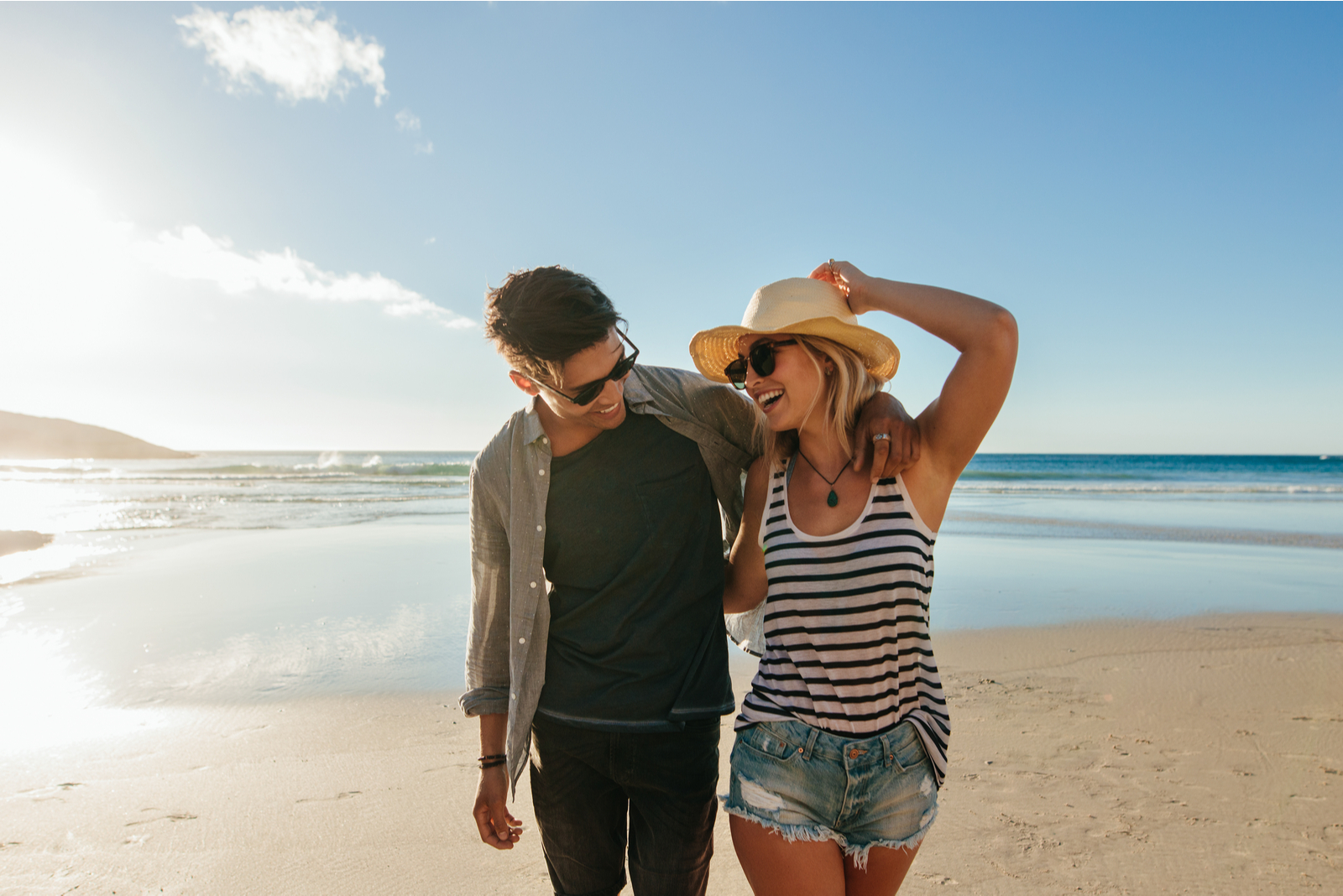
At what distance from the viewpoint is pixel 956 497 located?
22.9 m

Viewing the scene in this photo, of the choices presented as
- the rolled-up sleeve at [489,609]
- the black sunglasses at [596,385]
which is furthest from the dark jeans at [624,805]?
the black sunglasses at [596,385]

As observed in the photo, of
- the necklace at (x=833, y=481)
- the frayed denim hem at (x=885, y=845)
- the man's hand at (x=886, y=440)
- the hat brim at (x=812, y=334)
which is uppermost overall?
the hat brim at (x=812, y=334)

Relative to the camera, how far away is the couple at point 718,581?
1856mm

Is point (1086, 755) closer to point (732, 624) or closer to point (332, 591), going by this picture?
point (732, 624)

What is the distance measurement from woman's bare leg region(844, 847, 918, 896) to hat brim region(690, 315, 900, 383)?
54.3 inches

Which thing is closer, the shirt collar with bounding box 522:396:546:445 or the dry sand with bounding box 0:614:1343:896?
the shirt collar with bounding box 522:396:546:445

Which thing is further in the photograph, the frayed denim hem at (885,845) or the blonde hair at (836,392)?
the blonde hair at (836,392)

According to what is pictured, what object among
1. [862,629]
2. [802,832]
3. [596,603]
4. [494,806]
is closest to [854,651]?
[862,629]

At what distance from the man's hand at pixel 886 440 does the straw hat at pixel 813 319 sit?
200 mm

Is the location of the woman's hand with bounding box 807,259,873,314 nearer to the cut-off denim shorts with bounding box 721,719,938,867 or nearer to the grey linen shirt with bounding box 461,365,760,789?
the grey linen shirt with bounding box 461,365,760,789

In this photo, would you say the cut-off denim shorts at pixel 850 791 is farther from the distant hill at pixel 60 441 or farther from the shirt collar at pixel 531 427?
the distant hill at pixel 60 441

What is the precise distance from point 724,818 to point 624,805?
1.91 meters

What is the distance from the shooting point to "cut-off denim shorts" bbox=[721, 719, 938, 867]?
1823 millimetres

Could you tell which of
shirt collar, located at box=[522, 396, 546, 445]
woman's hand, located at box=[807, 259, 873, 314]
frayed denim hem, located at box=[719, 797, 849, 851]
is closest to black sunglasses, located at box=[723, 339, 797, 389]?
woman's hand, located at box=[807, 259, 873, 314]
